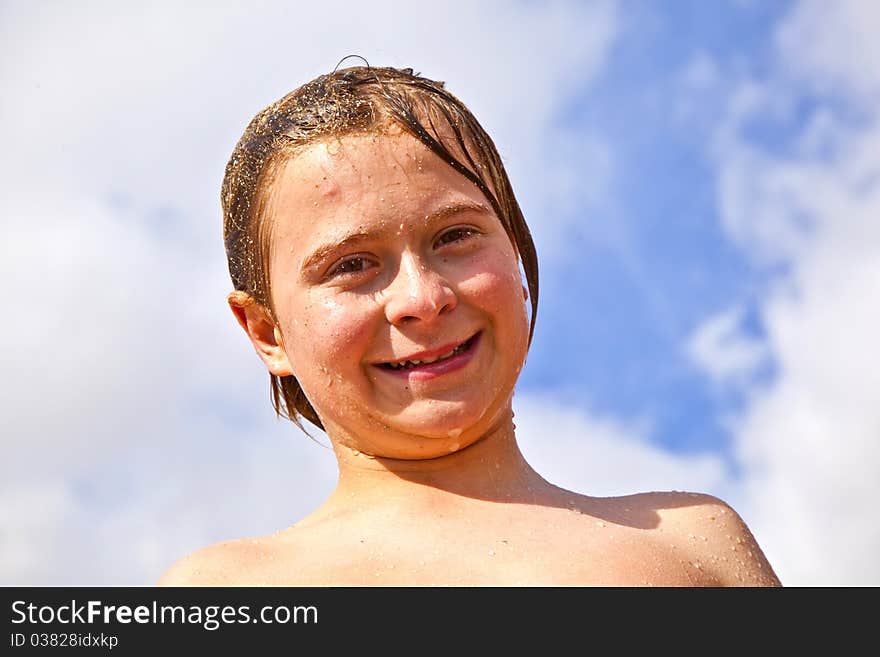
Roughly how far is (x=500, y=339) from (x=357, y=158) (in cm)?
75

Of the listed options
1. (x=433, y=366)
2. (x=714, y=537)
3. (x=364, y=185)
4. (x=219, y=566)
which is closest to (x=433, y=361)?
(x=433, y=366)

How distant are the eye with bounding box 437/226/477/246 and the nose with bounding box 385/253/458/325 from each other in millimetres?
125

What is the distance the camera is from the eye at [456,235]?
13.6ft

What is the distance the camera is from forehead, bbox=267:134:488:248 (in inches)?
159

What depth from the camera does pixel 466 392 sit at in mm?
4109

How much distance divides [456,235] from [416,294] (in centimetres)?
29

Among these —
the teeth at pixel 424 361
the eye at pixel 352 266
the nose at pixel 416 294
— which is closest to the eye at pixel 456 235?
the nose at pixel 416 294

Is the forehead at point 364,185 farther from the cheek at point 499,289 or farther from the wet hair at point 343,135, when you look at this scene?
the cheek at point 499,289

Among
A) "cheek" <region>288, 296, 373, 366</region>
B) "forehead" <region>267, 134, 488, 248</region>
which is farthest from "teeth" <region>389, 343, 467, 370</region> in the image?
"forehead" <region>267, 134, 488, 248</region>

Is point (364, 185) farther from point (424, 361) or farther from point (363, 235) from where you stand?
point (424, 361)

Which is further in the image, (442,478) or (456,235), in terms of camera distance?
(442,478)

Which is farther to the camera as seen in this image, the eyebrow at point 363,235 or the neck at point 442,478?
the neck at point 442,478

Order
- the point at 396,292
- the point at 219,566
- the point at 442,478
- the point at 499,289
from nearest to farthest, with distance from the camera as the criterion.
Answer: the point at 219,566
the point at 396,292
the point at 499,289
the point at 442,478

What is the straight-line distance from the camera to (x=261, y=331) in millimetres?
4625
